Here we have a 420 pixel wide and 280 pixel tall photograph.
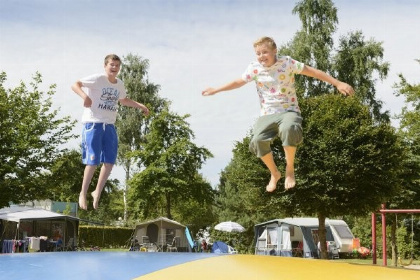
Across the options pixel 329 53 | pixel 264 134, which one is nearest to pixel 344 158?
pixel 329 53

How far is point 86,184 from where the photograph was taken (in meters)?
6.13

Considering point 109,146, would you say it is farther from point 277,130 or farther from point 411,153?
point 411,153

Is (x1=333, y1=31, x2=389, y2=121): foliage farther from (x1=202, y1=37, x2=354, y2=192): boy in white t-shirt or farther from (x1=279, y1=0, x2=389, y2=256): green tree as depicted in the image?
(x1=202, y1=37, x2=354, y2=192): boy in white t-shirt

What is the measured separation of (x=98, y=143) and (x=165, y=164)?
23.6 meters

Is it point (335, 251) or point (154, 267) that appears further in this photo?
point (335, 251)

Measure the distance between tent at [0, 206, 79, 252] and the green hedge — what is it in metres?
6.02

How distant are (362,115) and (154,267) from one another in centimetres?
1581

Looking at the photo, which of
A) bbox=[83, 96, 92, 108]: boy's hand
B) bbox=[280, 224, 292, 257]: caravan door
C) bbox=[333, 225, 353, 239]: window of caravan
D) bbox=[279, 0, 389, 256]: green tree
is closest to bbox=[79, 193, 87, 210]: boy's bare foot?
bbox=[83, 96, 92, 108]: boy's hand

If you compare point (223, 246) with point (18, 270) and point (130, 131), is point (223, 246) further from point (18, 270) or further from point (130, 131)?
point (18, 270)

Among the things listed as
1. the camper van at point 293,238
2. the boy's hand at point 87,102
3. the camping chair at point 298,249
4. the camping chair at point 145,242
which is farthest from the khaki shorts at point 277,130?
the camping chair at point 298,249

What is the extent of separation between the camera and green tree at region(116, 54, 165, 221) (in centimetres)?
3209

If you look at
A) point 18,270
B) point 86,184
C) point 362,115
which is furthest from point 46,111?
point 18,270

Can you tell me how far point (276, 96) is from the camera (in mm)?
4934

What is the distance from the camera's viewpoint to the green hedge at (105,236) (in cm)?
3518
